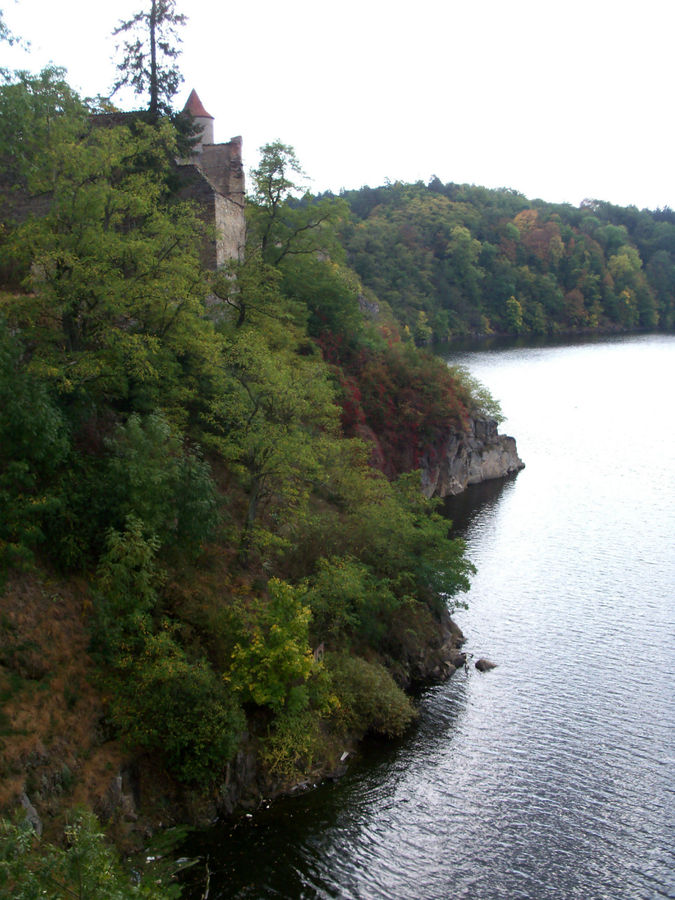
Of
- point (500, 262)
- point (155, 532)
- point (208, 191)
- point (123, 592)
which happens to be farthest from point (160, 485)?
point (500, 262)

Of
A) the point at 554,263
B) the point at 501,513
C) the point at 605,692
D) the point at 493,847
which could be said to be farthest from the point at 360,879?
the point at 554,263

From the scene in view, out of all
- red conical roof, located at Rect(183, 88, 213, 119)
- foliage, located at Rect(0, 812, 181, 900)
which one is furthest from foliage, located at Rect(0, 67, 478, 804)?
red conical roof, located at Rect(183, 88, 213, 119)

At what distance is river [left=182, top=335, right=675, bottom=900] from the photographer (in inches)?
642

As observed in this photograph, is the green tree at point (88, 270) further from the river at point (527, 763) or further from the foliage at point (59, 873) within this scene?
the river at point (527, 763)

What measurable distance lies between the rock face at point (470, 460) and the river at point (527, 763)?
4907 millimetres

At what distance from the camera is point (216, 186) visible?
3769 cm

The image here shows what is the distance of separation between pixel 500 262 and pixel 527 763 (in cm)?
12380

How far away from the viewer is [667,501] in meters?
45.8

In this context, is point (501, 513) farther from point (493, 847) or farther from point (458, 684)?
point (493, 847)

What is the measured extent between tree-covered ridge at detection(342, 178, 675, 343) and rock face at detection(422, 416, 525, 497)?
56.5 metres

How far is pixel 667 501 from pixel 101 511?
3746 centimetres

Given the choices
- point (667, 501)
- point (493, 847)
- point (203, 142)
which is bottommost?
point (493, 847)

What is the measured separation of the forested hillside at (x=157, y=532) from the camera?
1683 centimetres

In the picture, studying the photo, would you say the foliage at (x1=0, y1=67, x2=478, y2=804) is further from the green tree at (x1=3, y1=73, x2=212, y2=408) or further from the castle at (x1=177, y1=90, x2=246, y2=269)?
the castle at (x1=177, y1=90, x2=246, y2=269)
